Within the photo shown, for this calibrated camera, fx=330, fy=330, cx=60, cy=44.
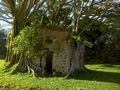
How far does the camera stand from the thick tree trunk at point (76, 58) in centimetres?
2417

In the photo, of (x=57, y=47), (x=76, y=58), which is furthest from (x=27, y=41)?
(x=76, y=58)

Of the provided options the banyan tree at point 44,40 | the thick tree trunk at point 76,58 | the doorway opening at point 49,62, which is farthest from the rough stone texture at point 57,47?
the doorway opening at point 49,62

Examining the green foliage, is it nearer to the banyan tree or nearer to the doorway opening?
the banyan tree

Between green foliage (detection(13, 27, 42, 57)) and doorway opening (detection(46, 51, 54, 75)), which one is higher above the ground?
green foliage (detection(13, 27, 42, 57))

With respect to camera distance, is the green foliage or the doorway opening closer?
the green foliage

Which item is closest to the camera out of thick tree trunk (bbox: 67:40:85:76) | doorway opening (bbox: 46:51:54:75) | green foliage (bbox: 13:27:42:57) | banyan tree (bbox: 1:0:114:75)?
green foliage (bbox: 13:27:42:57)

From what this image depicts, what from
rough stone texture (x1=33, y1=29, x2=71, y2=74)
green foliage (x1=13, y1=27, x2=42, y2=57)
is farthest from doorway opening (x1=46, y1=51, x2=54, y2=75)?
green foliage (x1=13, y1=27, x2=42, y2=57)

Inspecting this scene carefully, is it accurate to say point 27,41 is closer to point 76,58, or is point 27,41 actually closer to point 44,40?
point 44,40

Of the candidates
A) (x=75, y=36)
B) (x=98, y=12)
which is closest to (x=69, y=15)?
(x=98, y=12)

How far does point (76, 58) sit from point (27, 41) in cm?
527

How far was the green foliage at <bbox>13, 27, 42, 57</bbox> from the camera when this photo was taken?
22.4m

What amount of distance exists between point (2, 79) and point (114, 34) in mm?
25578

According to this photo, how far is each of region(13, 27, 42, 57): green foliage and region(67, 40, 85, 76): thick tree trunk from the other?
288cm

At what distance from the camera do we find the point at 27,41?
22.4 meters
